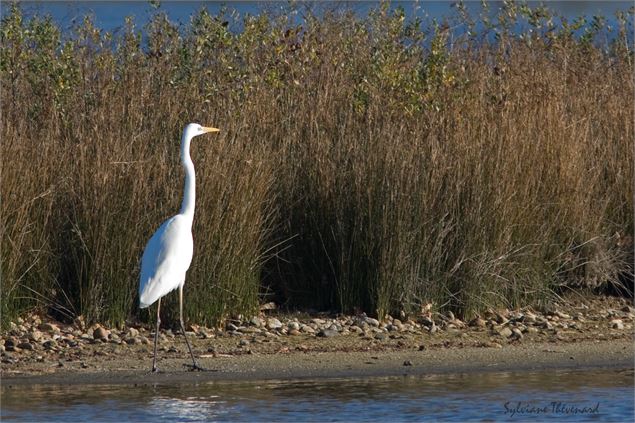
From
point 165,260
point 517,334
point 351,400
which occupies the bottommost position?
point 351,400

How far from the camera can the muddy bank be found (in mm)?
7793

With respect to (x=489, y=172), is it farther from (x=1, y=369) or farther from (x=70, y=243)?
(x=1, y=369)

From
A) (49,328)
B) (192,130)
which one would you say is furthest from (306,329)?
(49,328)

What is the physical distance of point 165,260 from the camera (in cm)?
802

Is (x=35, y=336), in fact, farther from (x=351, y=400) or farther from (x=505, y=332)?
(x=505, y=332)

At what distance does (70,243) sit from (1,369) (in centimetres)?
147

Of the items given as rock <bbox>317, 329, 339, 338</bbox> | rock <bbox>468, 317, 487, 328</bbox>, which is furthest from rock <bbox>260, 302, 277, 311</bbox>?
rock <bbox>468, 317, 487, 328</bbox>

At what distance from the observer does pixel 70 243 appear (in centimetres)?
901

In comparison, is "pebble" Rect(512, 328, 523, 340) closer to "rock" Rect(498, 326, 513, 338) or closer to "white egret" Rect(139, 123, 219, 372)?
"rock" Rect(498, 326, 513, 338)

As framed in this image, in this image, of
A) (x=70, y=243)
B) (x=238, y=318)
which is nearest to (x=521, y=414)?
(x=238, y=318)

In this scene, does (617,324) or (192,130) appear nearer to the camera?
(192,130)

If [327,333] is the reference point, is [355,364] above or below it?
below

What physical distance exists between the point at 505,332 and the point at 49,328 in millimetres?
3272

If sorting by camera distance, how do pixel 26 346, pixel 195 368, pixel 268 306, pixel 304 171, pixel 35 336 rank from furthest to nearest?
pixel 304 171 → pixel 268 306 → pixel 35 336 → pixel 26 346 → pixel 195 368
